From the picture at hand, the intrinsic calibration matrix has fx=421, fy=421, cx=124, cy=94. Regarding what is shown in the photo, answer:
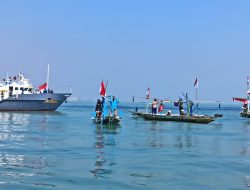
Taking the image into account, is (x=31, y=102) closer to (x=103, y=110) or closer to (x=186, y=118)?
(x=186, y=118)

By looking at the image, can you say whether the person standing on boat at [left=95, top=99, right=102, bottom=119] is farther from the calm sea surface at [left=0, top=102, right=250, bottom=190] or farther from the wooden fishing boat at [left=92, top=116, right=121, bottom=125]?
the calm sea surface at [left=0, top=102, right=250, bottom=190]

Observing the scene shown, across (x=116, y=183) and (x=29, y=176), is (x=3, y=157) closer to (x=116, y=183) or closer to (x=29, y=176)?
(x=29, y=176)

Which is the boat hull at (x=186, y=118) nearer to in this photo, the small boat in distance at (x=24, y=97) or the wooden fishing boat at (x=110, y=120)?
the wooden fishing boat at (x=110, y=120)

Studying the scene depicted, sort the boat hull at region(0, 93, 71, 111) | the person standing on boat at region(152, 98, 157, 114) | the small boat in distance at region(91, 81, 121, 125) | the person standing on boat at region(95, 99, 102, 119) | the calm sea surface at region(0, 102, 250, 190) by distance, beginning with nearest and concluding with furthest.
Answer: the calm sea surface at region(0, 102, 250, 190) < the small boat in distance at region(91, 81, 121, 125) < the person standing on boat at region(95, 99, 102, 119) < the person standing on boat at region(152, 98, 157, 114) < the boat hull at region(0, 93, 71, 111)

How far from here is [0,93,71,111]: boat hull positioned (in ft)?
252

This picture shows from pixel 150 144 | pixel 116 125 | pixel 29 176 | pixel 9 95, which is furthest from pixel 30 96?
pixel 29 176

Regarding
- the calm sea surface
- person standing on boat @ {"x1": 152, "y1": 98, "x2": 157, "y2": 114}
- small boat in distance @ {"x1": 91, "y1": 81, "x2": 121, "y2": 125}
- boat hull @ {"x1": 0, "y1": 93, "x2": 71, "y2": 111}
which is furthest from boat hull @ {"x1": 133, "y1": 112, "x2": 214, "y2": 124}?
boat hull @ {"x1": 0, "y1": 93, "x2": 71, "y2": 111}

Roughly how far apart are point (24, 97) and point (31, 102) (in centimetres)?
179

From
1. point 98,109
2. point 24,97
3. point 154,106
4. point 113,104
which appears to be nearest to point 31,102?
point 24,97

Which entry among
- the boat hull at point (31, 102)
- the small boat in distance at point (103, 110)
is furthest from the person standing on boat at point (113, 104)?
the boat hull at point (31, 102)

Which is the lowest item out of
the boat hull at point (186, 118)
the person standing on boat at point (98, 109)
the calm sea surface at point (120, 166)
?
the calm sea surface at point (120, 166)

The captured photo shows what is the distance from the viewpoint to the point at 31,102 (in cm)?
7812

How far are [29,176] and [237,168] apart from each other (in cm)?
943

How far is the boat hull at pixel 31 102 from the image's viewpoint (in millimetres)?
76688
